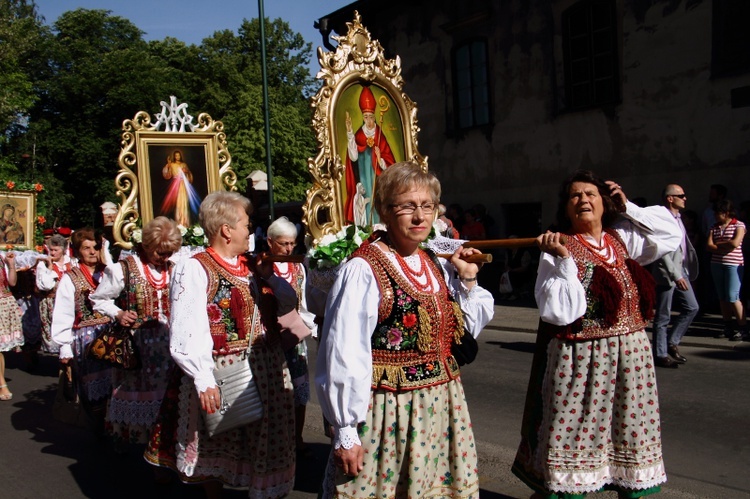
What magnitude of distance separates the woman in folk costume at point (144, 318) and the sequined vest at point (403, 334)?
2.88m

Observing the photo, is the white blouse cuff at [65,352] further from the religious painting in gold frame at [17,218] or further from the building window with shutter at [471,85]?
the building window with shutter at [471,85]

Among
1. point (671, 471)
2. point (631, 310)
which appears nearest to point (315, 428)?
point (671, 471)

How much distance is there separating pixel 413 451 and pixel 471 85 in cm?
1497

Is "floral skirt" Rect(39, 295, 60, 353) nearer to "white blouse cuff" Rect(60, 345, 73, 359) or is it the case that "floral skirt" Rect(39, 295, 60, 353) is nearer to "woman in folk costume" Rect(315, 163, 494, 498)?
"white blouse cuff" Rect(60, 345, 73, 359)

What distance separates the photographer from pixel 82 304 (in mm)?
6758

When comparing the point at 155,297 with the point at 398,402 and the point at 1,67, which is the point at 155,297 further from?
the point at 1,67

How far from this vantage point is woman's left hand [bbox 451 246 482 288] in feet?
11.0

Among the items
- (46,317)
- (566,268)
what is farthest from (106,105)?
(566,268)

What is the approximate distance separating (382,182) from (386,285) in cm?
45

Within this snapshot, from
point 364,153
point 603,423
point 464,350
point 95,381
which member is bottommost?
point 95,381

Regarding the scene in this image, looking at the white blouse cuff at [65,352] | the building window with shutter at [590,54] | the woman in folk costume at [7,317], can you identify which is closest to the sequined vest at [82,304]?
the white blouse cuff at [65,352]

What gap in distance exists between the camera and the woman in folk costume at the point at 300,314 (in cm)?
555

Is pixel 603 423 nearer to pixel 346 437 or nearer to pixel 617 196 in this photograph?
pixel 617 196

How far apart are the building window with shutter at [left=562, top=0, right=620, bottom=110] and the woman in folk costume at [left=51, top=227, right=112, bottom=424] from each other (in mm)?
10664
